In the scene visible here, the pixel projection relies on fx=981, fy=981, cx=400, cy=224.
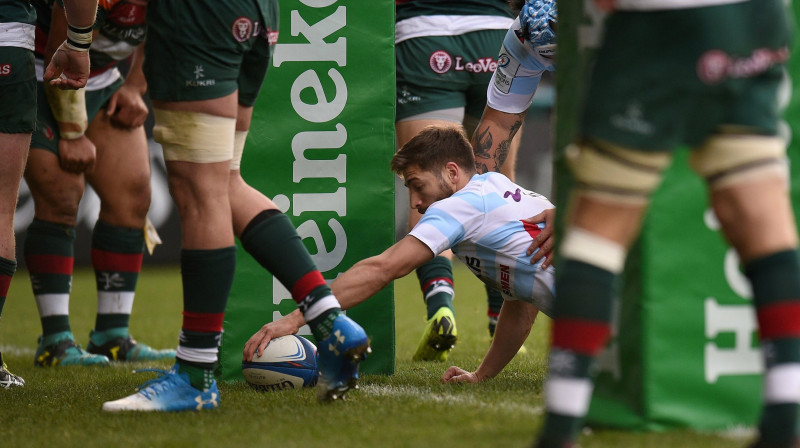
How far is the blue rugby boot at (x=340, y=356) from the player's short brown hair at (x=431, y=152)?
82cm

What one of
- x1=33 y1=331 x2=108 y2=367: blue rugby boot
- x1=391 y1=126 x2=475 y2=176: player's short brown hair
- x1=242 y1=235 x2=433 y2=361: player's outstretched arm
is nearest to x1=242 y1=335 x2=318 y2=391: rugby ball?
x1=242 y1=235 x2=433 y2=361: player's outstretched arm

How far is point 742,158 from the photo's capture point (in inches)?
84.6

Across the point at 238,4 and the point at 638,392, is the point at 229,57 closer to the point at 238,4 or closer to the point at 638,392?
the point at 238,4

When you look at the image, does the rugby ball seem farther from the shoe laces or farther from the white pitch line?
the shoe laces

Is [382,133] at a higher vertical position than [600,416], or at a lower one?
higher

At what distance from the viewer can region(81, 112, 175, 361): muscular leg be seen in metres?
4.87

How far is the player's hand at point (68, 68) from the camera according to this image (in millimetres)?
3324

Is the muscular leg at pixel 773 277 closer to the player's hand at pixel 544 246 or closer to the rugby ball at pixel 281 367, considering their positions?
the player's hand at pixel 544 246

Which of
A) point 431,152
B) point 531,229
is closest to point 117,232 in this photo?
point 431,152

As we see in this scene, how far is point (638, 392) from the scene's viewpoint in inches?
95.7

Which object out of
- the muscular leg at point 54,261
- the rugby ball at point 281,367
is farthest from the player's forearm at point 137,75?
the rugby ball at point 281,367

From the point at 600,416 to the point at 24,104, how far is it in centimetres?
248

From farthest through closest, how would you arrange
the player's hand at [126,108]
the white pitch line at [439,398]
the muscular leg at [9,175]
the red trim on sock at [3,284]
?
1. the player's hand at [126,108]
2. the red trim on sock at [3,284]
3. the muscular leg at [9,175]
4. the white pitch line at [439,398]

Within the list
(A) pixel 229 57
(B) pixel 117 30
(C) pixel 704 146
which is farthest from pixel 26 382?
(C) pixel 704 146
